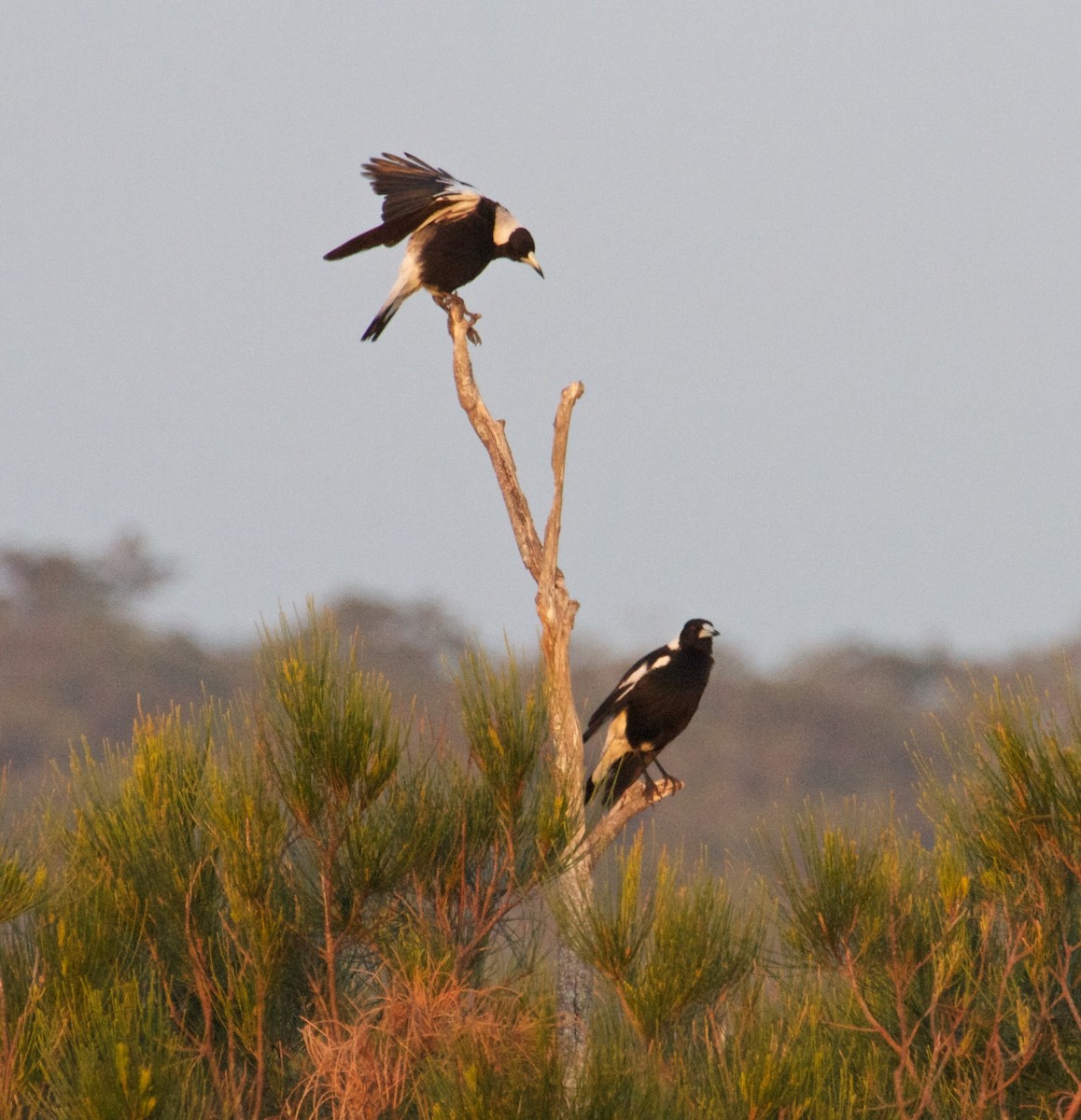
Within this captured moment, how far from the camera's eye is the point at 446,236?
21.8 feet

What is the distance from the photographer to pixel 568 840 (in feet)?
14.4

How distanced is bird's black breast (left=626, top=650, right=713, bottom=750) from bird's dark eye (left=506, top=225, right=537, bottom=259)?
1588mm

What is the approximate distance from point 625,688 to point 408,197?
1.90m

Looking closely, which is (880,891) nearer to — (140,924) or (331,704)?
(331,704)

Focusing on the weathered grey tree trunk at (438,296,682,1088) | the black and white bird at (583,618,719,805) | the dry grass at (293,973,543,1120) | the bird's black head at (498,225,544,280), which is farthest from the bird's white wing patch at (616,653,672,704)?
the dry grass at (293,973,543,1120)

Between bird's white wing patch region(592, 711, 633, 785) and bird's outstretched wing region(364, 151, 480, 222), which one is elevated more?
bird's outstretched wing region(364, 151, 480, 222)

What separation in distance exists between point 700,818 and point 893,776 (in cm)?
389

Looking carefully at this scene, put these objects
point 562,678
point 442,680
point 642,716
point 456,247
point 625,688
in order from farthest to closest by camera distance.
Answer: point 442,680, point 456,247, point 625,688, point 642,716, point 562,678

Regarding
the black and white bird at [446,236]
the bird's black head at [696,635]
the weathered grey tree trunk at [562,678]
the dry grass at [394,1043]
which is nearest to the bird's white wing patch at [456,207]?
the black and white bird at [446,236]

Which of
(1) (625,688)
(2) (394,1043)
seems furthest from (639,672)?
(2) (394,1043)

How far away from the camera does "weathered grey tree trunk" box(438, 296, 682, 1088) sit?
4.42 meters

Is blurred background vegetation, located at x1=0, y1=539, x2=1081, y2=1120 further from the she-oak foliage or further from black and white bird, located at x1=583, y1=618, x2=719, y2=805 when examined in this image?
black and white bird, located at x1=583, y1=618, x2=719, y2=805

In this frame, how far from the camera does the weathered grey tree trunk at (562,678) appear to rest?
14.5ft

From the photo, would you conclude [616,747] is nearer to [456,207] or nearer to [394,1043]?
[456,207]
